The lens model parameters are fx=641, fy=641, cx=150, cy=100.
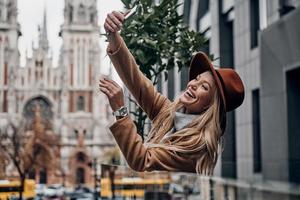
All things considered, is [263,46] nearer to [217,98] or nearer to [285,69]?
[285,69]

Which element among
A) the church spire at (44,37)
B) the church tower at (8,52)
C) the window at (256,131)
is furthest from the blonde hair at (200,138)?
the church spire at (44,37)

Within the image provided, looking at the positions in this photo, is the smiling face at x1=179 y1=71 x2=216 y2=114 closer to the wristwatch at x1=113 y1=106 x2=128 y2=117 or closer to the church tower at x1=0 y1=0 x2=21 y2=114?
the wristwatch at x1=113 y1=106 x2=128 y2=117

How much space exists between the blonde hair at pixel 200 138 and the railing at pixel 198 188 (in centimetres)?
16

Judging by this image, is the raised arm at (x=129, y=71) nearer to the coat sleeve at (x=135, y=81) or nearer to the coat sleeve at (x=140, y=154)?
the coat sleeve at (x=135, y=81)

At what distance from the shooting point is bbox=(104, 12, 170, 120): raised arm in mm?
2193

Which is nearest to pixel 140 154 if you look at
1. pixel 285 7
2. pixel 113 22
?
pixel 113 22

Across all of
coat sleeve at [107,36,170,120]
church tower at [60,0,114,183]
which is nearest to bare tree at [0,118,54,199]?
church tower at [60,0,114,183]

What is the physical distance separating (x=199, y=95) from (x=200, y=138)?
0.18 m

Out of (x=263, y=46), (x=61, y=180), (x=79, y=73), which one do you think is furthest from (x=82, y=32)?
(x=263, y=46)

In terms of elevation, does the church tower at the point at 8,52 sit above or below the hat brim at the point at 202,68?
above

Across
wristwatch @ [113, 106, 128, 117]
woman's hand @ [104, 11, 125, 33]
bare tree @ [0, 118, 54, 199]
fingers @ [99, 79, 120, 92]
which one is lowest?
wristwatch @ [113, 106, 128, 117]

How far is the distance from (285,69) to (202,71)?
43.6 ft

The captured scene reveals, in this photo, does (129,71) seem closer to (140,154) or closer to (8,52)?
(140,154)

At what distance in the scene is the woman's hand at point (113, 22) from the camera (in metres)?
2.18
